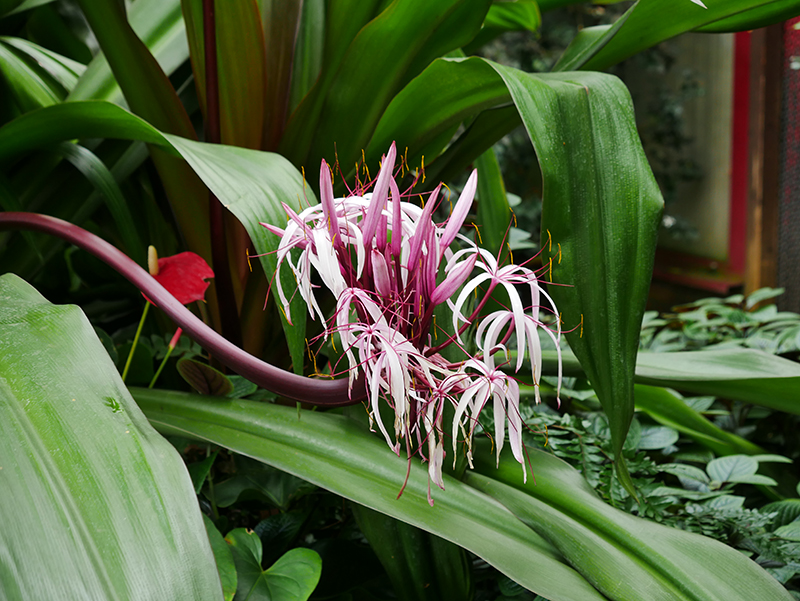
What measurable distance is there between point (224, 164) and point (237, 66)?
151 mm

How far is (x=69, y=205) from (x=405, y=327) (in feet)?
1.47

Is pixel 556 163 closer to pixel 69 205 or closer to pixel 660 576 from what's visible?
pixel 660 576

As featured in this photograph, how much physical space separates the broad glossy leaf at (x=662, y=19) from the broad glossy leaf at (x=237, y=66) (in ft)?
0.89

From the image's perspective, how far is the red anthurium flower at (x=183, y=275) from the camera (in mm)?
399

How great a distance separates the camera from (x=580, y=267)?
0.31 metres

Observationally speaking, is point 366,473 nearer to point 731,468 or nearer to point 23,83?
point 731,468

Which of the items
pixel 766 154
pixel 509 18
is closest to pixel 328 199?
pixel 509 18

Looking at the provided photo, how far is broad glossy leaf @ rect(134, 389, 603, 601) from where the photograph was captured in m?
0.30

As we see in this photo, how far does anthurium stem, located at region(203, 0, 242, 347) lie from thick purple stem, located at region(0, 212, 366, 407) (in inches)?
4.7

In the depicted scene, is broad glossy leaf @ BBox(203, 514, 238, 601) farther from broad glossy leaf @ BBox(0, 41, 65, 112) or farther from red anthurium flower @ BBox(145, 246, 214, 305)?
broad glossy leaf @ BBox(0, 41, 65, 112)

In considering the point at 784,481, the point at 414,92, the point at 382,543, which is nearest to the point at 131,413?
the point at 382,543

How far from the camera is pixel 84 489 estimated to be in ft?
0.73

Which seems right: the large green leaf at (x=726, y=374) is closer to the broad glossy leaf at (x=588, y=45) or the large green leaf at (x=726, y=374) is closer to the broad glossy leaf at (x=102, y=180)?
the broad glossy leaf at (x=588, y=45)

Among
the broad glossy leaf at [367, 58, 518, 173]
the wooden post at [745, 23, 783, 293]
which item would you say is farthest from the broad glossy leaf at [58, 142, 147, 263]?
the wooden post at [745, 23, 783, 293]
